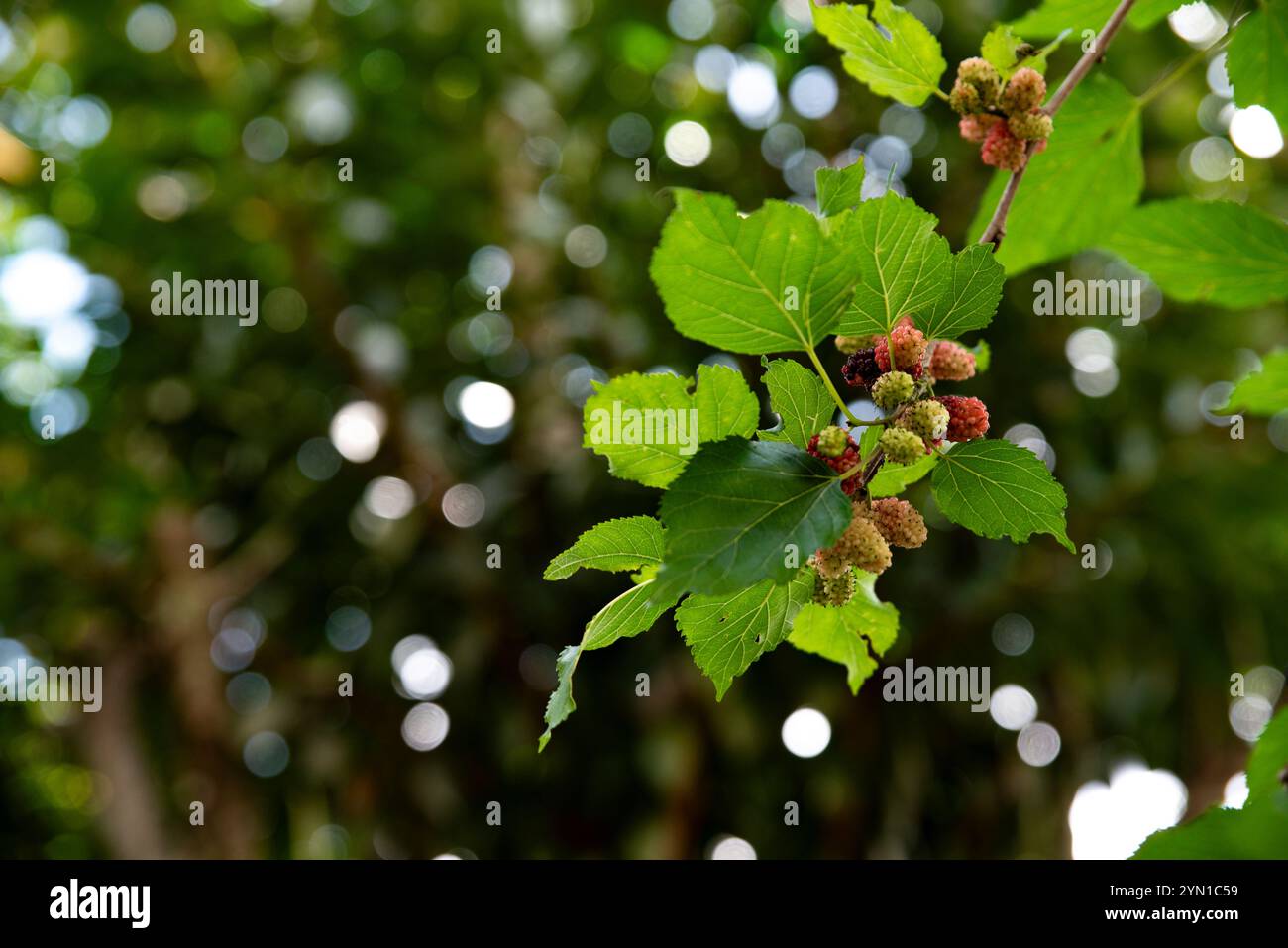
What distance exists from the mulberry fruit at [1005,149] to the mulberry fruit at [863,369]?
11 centimetres

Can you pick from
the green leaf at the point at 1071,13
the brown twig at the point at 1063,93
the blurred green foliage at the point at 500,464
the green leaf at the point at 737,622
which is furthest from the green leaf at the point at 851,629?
the blurred green foliage at the point at 500,464

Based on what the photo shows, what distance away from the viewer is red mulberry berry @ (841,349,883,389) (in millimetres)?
319

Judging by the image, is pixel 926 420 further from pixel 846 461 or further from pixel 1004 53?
pixel 1004 53

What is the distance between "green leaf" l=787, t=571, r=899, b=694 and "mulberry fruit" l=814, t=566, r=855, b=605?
0.14 ft

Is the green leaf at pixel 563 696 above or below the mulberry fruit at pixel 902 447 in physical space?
below

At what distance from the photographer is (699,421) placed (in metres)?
0.30

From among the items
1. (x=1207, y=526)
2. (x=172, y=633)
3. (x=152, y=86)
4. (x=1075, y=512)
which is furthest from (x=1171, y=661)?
(x=152, y=86)

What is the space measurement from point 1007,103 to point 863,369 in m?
0.14

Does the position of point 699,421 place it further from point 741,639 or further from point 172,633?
point 172,633

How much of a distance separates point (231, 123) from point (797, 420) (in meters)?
1.73

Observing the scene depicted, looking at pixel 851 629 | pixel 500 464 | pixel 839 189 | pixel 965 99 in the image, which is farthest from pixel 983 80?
pixel 500 464

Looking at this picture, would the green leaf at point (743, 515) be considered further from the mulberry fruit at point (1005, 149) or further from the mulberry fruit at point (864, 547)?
the mulberry fruit at point (1005, 149)

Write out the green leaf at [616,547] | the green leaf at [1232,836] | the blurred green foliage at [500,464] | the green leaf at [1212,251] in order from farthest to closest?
1. the blurred green foliage at [500,464]
2. the green leaf at [1212,251]
3. the green leaf at [616,547]
4. the green leaf at [1232,836]

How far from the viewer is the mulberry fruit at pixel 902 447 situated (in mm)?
273
